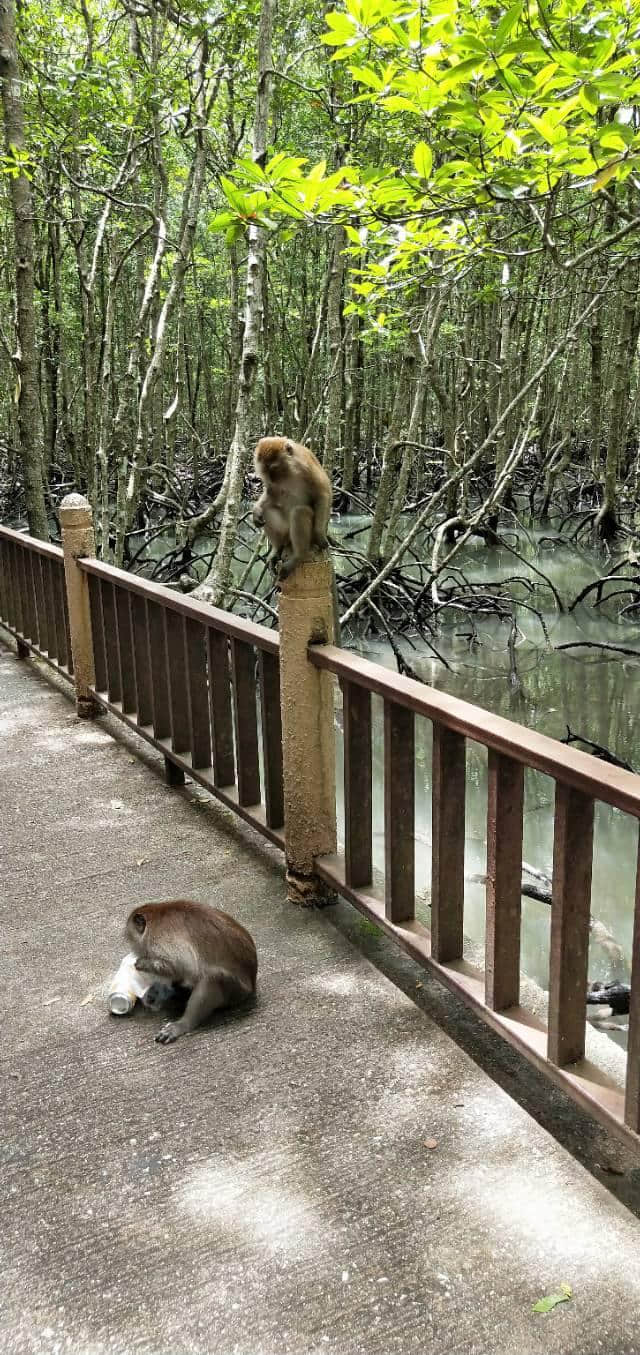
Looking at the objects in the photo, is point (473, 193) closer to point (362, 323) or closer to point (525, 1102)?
point (525, 1102)

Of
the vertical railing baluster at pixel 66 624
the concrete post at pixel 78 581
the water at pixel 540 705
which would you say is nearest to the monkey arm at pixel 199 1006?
the water at pixel 540 705

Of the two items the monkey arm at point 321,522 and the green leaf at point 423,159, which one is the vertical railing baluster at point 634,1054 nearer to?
the monkey arm at point 321,522

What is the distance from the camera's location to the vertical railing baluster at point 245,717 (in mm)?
3770

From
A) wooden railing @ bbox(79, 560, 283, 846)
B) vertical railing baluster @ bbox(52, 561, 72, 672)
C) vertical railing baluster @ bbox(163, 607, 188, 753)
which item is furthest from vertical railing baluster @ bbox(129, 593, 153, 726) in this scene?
vertical railing baluster @ bbox(52, 561, 72, 672)

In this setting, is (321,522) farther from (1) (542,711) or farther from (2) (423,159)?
(1) (542,711)

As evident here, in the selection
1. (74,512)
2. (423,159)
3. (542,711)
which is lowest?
(542,711)

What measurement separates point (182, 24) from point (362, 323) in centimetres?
865

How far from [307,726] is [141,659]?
162 centimetres

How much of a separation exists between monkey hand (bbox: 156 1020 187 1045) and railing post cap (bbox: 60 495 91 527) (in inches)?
125

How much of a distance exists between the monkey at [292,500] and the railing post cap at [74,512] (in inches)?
86.7

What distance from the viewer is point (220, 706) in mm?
3996

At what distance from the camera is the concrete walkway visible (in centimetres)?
189

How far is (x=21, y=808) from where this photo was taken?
441 centimetres

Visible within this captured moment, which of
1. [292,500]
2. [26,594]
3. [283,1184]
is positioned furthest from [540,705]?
[283,1184]
